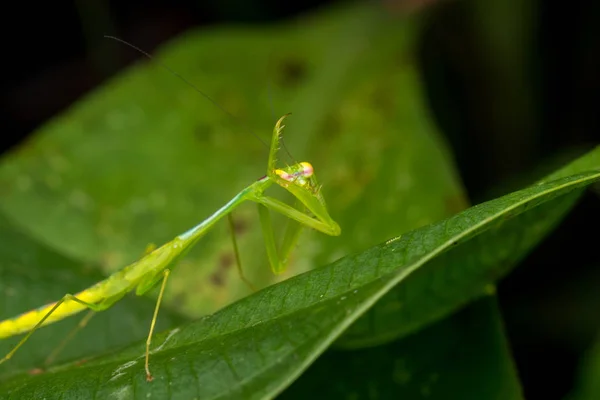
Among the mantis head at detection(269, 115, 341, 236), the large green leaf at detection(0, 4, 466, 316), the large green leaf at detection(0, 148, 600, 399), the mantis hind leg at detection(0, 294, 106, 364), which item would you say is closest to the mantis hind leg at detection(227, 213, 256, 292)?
the large green leaf at detection(0, 4, 466, 316)

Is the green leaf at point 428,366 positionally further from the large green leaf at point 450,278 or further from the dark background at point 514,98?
the dark background at point 514,98

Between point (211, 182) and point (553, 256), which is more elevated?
point (211, 182)

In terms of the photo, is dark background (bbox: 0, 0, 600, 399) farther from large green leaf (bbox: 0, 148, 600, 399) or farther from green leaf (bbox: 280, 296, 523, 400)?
large green leaf (bbox: 0, 148, 600, 399)

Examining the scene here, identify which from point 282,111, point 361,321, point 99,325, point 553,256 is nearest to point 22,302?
point 99,325

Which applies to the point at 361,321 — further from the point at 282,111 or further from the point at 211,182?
the point at 282,111

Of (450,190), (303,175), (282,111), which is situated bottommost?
(450,190)

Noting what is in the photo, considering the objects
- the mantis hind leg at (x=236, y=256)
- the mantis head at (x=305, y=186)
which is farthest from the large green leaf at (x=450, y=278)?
the mantis hind leg at (x=236, y=256)
